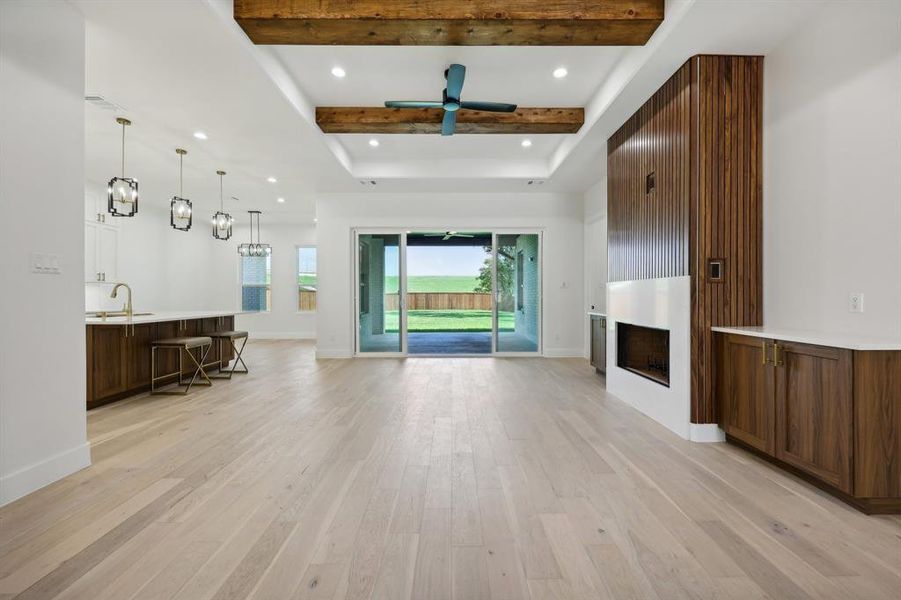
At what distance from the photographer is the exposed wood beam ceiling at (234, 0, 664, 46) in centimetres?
288

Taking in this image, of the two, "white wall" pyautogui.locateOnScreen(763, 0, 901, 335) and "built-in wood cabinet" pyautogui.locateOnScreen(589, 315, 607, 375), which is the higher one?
"white wall" pyautogui.locateOnScreen(763, 0, 901, 335)

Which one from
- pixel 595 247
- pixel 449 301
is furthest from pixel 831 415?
pixel 449 301

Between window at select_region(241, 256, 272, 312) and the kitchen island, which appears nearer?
the kitchen island

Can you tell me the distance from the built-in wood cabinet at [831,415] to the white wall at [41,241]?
409 centimetres

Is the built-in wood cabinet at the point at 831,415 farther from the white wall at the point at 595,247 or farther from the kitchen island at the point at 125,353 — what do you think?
the kitchen island at the point at 125,353

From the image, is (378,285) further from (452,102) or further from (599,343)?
(452,102)

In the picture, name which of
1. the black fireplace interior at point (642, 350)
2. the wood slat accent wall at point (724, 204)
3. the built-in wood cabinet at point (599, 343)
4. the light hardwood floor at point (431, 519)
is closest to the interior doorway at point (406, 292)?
the built-in wood cabinet at point (599, 343)

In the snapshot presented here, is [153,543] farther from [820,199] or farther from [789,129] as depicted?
[789,129]

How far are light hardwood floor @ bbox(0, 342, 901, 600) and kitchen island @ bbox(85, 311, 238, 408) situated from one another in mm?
883

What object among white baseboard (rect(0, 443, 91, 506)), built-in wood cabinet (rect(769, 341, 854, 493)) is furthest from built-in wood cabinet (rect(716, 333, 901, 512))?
white baseboard (rect(0, 443, 91, 506))

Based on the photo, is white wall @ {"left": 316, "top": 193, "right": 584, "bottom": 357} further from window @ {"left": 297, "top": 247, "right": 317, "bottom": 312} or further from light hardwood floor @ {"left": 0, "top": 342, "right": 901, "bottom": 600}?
light hardwood floor @ {"left": 0, "top": 342, "right": 901, "bottom": 600}

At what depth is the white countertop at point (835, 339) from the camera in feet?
6.59

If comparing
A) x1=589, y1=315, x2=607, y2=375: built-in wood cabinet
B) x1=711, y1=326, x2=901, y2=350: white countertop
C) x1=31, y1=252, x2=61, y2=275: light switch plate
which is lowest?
x1=589, y1=315, x2=607, y2=375: built-in wood cabinet

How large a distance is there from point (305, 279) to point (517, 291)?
5468 millimetres
